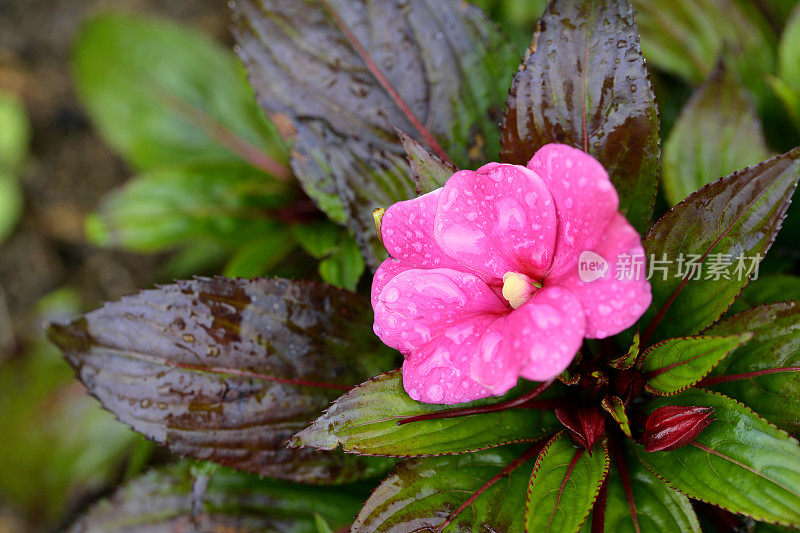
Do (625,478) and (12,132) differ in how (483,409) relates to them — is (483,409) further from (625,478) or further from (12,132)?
(12,132)

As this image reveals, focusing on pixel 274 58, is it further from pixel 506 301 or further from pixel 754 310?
pixel 754 310

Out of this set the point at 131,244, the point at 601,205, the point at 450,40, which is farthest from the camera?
the point at 131,244

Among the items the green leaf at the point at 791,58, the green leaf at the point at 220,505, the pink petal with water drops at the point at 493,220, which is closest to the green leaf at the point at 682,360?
the pink petal with water drops at the point at 493,220

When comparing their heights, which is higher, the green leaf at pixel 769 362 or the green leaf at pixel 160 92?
the green leaf at pixel 160 92

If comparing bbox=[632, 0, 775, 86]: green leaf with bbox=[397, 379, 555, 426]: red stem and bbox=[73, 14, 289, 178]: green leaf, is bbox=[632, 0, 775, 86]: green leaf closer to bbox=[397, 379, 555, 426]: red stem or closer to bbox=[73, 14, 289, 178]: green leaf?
bbox=[397, 379, 555, 426]: red stem

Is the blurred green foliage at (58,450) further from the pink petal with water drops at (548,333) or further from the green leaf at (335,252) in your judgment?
the pink petal with water drops at (548,333)

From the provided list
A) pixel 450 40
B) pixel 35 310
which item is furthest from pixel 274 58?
pixel 35 310
